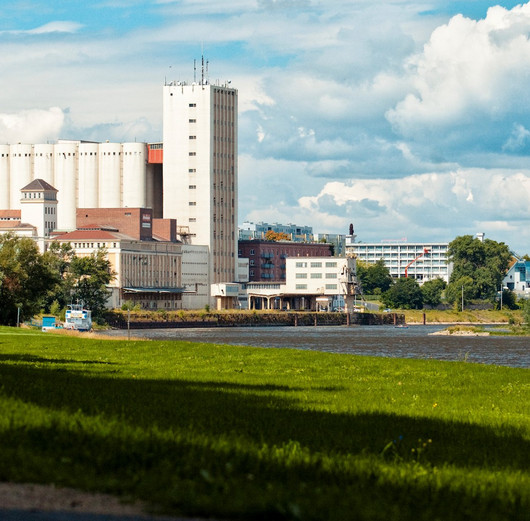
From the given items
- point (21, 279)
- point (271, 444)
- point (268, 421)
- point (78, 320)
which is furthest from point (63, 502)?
point (78, 320)

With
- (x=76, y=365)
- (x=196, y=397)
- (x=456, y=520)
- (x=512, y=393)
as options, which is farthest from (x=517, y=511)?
(x=76, y=365)

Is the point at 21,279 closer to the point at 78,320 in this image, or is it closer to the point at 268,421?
the point at 78,320

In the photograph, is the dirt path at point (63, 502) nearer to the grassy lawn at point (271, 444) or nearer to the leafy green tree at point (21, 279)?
the grassy lawn at point (271, 444)

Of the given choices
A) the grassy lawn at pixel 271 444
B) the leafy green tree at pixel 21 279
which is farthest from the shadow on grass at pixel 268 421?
the leafy green tree at pixel 21 279

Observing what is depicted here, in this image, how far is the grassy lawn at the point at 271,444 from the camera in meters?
13.4

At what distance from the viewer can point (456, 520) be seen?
42.7 ft

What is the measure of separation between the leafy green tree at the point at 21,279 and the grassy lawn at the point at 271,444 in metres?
Result: 98.4

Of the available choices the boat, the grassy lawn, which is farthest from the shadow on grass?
the boat

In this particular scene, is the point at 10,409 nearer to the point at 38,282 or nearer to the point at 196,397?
the point at 196,397

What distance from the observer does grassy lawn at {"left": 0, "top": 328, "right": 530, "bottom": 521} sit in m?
13.4

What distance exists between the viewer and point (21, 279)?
13450cm

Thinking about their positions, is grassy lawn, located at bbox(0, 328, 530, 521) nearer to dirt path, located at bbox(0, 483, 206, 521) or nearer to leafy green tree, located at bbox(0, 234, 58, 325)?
dirt path, located at bbox(0, 483, 206, 521)

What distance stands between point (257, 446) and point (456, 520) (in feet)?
16.8

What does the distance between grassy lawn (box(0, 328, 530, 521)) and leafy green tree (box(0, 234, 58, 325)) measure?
98.4 metres
